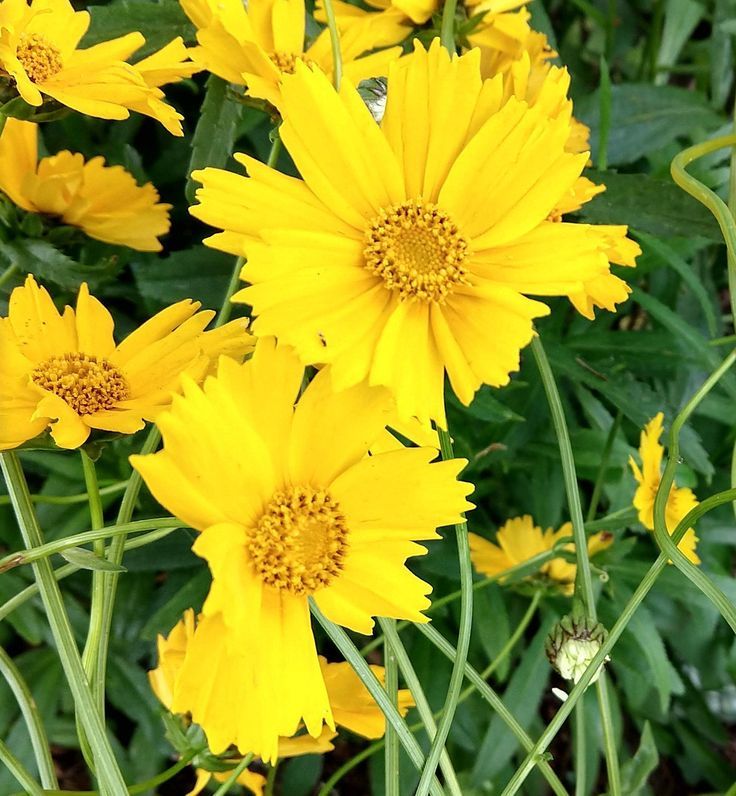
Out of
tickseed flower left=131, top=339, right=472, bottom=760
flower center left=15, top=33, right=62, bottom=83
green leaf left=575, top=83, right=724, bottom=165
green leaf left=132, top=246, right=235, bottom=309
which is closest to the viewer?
tickseed flower left=131, top=339, right=472, bottom=760

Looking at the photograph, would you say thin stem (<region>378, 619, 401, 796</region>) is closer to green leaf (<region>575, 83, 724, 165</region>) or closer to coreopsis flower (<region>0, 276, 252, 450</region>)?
coreopsis flower (<region>0, 276, 252, 450</region>)

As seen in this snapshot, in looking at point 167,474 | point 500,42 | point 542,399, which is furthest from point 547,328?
point 167,474

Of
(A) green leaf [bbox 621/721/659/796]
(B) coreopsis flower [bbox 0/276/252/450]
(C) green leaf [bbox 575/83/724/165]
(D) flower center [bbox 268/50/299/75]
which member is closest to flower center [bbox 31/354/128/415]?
(B) coreopsis flower [bbox 0/276/252/450]

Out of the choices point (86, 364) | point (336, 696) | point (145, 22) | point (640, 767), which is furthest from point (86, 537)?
point (640, 767)

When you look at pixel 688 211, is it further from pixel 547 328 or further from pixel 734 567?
pixel 734 567

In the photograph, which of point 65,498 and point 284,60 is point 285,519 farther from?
point 284,60

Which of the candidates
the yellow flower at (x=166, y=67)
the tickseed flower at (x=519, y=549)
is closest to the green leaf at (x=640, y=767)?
the tickseed flower at (x=519, y=549)
